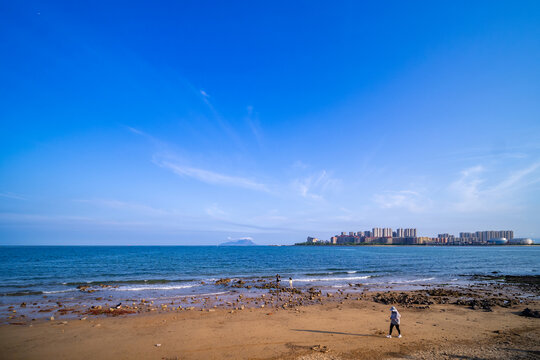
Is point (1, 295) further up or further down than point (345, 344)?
further down

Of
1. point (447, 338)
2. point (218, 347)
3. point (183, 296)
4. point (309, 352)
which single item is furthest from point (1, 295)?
point (447, 338)

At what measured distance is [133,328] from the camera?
18.2 metres

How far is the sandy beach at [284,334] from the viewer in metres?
13.9

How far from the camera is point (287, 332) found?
1712cm

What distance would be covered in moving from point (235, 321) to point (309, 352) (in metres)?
7.59

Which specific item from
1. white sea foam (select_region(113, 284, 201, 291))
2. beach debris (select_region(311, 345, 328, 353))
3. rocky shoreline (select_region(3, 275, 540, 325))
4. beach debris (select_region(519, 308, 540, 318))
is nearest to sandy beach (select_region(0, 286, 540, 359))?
beach debris (select_region(311, 345, 328, 353))

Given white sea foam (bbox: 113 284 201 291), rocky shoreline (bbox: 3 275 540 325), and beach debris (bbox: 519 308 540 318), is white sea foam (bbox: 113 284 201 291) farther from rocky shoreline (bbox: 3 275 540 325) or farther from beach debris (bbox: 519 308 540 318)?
beach debris (bbox: 519 308 540 318)

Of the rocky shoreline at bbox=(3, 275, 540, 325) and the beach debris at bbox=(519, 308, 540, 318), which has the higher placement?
the beach debris at bbox=(519, 308, 540, 318)

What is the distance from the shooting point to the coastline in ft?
45.8

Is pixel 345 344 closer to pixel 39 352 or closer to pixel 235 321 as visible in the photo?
pixel 235 321

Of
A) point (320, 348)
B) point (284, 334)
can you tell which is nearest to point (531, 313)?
point (320, 348)

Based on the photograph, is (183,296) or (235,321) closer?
(235,321)

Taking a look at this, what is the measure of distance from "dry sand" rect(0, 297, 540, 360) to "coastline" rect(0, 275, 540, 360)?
52 mm

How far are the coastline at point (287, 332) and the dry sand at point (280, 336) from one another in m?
0.05
